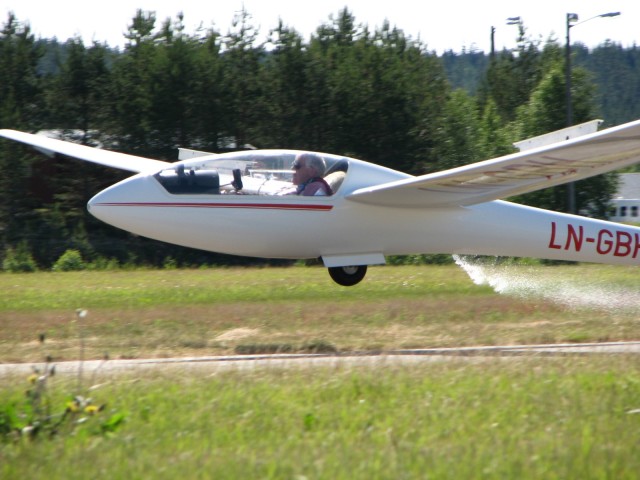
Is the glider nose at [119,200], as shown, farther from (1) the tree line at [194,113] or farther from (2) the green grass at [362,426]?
(1) the tree line at [194,113]

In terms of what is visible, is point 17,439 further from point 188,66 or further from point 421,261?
point 188,66

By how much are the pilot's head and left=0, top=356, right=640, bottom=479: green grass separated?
13.7 ft

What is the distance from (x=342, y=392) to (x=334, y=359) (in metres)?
1.79

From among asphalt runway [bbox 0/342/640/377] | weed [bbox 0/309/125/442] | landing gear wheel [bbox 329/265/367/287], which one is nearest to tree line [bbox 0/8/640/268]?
landing gear wheel [bbox 329/265/367/287]

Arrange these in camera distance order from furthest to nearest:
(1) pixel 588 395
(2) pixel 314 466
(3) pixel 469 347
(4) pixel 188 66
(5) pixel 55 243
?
1. (4) pixel 188 66
2. (5) pixel 55 243
3. (3) pixel 469 347
4. (1) pixel 588 395
5. (2) pixel 314 466

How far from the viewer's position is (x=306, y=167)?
40.9 feet

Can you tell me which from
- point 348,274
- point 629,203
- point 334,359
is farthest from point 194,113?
point 629,203

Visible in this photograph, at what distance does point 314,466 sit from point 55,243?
2576cm

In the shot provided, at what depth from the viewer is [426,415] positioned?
695 cm

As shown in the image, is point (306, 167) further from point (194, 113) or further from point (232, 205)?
point (194, 113)

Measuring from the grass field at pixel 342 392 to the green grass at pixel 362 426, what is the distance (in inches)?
0.7

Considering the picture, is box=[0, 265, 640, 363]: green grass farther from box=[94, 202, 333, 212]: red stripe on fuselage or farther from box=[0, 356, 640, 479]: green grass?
box=[0, 356, 640, 479]: green grass

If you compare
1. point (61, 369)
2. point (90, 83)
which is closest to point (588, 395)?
point (61, 369)

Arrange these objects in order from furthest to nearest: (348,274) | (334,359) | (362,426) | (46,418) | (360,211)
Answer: (348,274)
(360,211)
(334,359)
(362,426)
(46,418)
